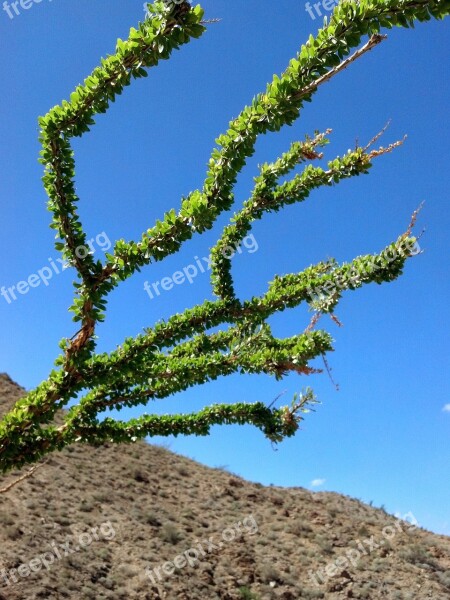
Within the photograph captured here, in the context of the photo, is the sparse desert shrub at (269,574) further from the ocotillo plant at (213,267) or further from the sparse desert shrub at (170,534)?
the ocotillo plant at (213,267)

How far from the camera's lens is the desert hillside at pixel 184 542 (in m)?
12.5

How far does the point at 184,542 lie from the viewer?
609 inches

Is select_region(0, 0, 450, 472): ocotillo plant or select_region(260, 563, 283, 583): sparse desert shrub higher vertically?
select_region(0, 0, 450, 472): ocotillo plant

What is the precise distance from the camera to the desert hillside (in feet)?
41.1

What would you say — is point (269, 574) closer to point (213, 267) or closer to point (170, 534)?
→ point (170, 534)

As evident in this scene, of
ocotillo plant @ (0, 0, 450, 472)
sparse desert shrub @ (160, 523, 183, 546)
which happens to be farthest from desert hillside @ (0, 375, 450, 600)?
ocotillo plant @ (0, 0, 450, 472)

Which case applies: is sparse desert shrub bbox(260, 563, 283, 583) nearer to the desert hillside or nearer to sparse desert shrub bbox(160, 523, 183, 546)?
the desert hillside

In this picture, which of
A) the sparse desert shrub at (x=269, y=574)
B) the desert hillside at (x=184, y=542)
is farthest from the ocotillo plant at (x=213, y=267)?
the sparse desert shrub at (x=269, y=574)

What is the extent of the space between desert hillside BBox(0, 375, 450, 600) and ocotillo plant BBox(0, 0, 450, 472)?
6.53 meters

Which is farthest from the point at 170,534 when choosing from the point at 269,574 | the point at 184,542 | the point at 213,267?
the point at 213,267

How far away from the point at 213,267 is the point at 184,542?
36.0 feet

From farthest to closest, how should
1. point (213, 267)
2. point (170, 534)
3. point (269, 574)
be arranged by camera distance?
point (170, 534), point (269, 574), point (213, 267)

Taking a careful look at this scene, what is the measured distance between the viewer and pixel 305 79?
4465mm

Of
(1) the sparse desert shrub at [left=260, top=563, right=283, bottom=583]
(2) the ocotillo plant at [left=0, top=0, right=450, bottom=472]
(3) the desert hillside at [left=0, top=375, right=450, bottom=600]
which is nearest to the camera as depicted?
(2) the ocotillo plant at [left=0, top=0, right=450, bottom=472]
